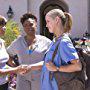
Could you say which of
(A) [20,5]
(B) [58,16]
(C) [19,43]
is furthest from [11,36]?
(A) [20,5]

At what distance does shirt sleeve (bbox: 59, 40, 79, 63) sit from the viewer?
3.20 m

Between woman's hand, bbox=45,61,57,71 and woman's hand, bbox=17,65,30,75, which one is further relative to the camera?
woman's hand, bbox=17,65,30,75

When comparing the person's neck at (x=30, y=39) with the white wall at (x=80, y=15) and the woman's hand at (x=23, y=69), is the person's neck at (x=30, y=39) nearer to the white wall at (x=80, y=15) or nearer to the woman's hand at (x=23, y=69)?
the woman's hand at (x=23, y=69)

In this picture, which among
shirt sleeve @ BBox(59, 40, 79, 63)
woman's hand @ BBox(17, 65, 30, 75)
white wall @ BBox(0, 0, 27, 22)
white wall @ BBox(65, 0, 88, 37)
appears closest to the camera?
shirt sleeve @ BBox(59, 40, 79, 63)

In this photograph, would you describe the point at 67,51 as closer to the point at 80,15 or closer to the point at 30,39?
the point at 30,39

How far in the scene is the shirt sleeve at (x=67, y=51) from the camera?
3199 millimetres

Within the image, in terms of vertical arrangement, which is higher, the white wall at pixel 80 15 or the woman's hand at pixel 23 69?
the woman's hand at pixel 23 69

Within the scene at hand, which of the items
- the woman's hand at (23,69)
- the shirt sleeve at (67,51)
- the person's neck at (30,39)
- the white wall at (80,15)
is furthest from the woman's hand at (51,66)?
the white wall at (80,15)

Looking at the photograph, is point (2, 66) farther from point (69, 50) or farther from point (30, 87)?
point (69, 50)

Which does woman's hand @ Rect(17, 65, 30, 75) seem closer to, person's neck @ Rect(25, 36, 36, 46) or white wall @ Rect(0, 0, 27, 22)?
person's neck @ Rect(25, 36, 36, 46)

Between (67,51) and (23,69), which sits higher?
(67,51)

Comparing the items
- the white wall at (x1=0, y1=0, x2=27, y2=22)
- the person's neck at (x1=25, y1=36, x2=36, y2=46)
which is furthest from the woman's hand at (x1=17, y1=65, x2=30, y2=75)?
the white wall at (x1=0, y1=0, x2=27, y2=22)

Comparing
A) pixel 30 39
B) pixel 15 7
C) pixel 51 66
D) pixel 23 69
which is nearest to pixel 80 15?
pixel 15 7

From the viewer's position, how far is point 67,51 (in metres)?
3.20
